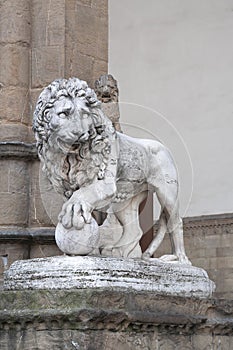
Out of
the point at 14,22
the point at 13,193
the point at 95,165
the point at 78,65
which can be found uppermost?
the point at 14,22

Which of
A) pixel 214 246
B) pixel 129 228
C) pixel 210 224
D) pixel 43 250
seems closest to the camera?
pixel 129 228

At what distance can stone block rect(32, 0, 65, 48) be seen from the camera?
798 centimetres

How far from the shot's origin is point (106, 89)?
7594mm

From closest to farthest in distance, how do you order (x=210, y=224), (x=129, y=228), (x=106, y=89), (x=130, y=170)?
(x=130, y=170), (x=129, y=228), (x=106, y=89), (x=210, y=224)

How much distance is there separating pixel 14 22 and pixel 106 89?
92 cm

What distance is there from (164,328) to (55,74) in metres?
2.48

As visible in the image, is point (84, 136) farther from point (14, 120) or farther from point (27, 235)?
point (14, 120)

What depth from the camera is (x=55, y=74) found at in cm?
800

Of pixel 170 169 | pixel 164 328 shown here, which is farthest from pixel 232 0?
pixel 164 328

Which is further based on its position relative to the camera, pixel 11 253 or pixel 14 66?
pixel 14 66


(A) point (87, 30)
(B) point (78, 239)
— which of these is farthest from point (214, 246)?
(B) point (78, 239)

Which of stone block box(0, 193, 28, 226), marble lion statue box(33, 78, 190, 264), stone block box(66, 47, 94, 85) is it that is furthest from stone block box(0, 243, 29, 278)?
stone block box(66, 47, 94, 85)

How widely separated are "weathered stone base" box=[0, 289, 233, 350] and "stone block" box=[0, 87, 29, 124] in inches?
83.7

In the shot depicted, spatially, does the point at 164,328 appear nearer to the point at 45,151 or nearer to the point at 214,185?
the point at 45,151
